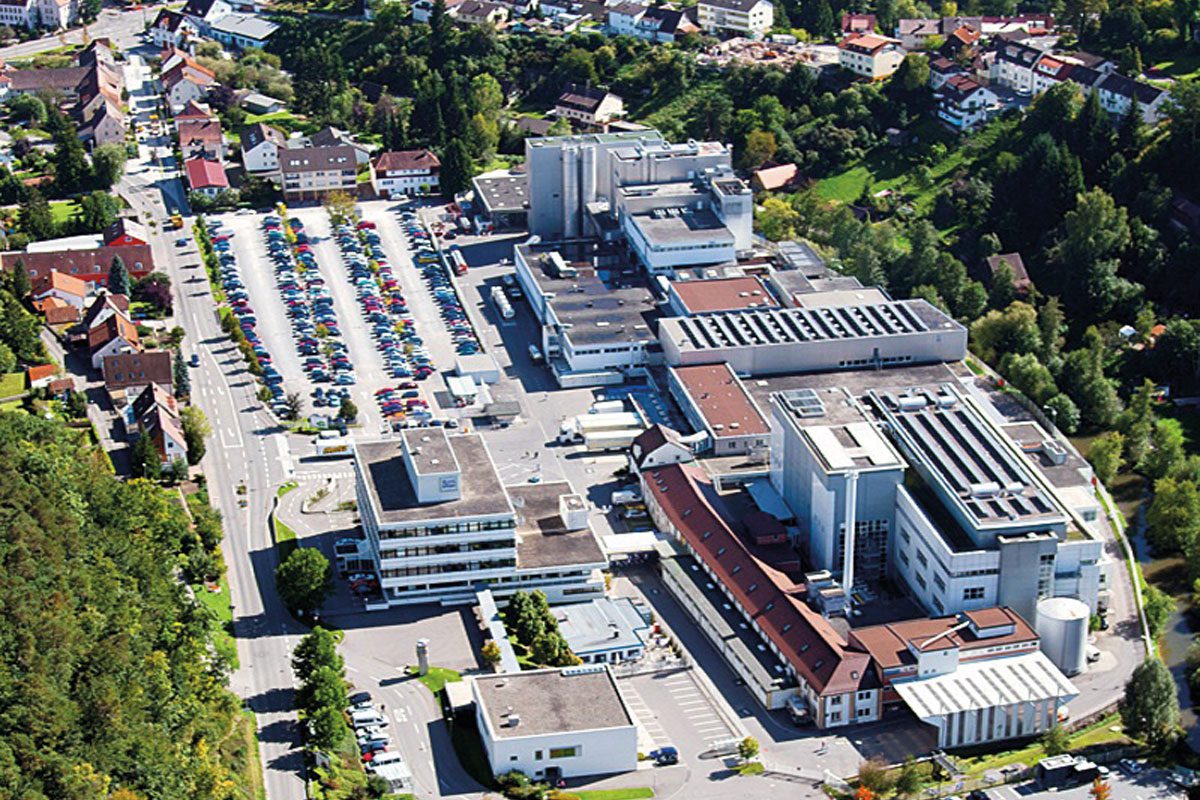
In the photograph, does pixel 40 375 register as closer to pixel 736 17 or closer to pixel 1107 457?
pixel 1107 457

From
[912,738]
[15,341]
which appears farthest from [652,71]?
[912,738]

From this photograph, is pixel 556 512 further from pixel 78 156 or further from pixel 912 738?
pixel 78 156

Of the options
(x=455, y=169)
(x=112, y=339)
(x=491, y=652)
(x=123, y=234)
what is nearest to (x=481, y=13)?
(x=455, y=169)

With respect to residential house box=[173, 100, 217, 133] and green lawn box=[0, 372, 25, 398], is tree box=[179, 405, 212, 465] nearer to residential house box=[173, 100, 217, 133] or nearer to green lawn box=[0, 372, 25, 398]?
green lawn box=[0, 372, 25, 398]

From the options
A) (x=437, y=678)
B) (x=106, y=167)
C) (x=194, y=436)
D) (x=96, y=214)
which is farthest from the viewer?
(x=106, y=167)

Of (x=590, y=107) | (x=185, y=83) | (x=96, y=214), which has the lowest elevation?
(x=96, y=214)

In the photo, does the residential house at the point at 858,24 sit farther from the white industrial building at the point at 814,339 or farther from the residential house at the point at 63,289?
the residential house at the point at 63,289
